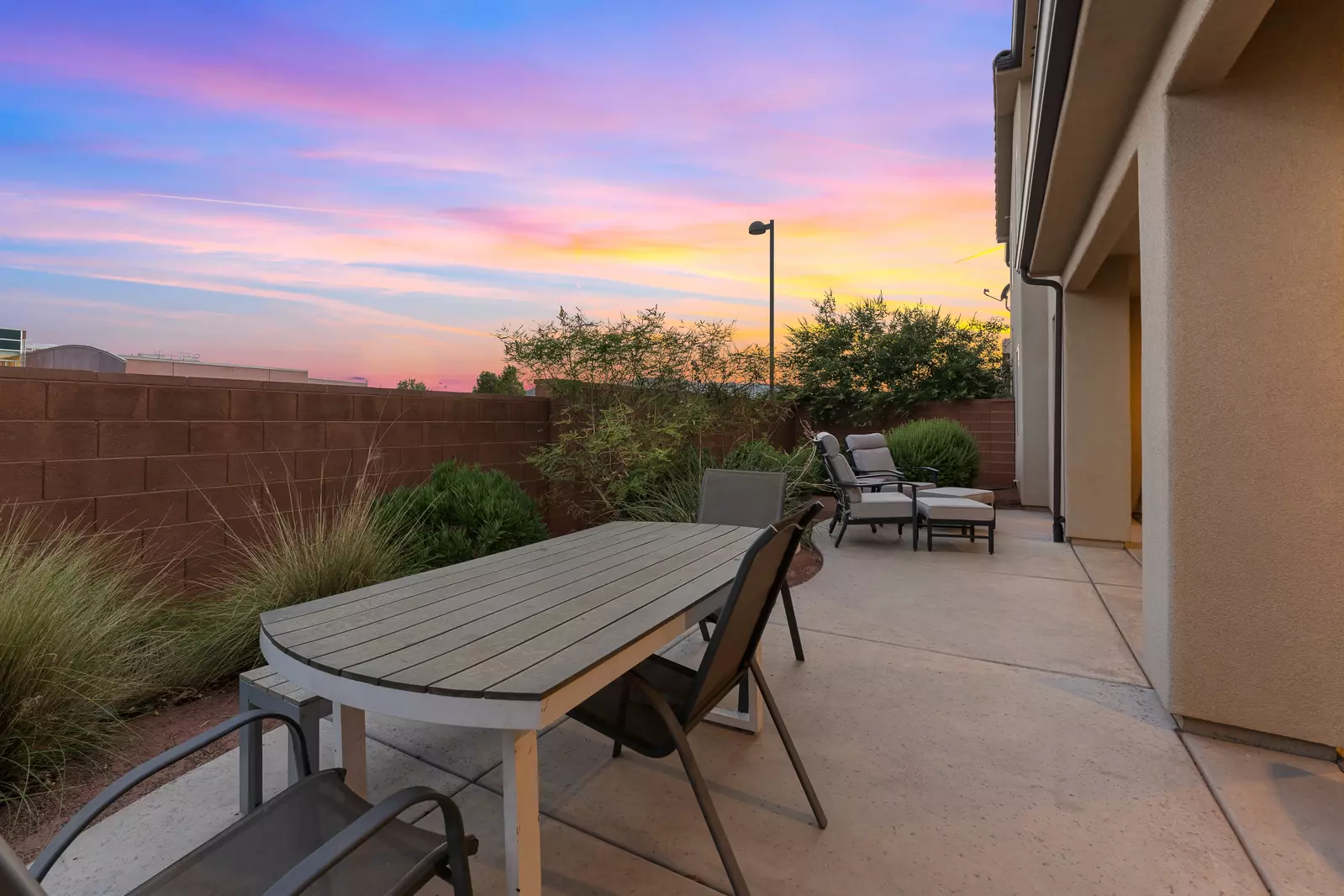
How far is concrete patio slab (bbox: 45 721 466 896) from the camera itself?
5.45 feet

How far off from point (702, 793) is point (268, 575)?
259cm

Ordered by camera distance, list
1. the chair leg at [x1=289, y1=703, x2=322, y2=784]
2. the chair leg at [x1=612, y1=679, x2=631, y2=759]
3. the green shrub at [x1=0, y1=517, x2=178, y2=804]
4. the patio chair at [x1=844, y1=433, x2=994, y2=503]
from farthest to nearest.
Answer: the patio chair at [x1=844, y1=433, x2=994, y2=503] → the green shrub at [x1=0, y1=517, x2=178, y2=804] → the chair leg at [x1=612, y1=679, x2=631, y2=759] → the chair leg at [x1=289, y1=703, x2=322, y2=784]

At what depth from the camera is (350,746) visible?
5.39 ft

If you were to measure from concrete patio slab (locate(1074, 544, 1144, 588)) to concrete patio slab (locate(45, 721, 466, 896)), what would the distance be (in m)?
→ 4.66

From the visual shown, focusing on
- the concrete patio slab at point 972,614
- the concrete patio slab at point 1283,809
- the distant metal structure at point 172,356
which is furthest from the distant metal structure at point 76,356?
the concrete patio slab at point 1283,809

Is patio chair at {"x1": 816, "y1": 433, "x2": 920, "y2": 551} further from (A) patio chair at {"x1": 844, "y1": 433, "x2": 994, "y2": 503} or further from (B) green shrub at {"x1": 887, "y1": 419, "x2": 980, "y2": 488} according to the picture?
(B) green shrub at {"x1": 887, "y1": 419, "x2": 980, "y2": 488}

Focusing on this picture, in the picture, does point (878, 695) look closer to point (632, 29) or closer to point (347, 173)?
point (632, 29)

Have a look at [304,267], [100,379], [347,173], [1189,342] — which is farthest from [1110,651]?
[304,267]

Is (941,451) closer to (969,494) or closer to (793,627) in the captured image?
(969,494)

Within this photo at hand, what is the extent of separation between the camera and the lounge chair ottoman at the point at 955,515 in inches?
218

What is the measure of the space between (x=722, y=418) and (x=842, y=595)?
355 centimetres

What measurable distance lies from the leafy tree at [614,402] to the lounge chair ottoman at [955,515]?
91.6 inches

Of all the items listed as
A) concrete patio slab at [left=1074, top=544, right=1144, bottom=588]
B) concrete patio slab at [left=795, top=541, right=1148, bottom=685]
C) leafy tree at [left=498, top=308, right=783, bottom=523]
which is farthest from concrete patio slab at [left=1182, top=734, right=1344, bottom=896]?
leafy tree at [left=498, top=308, right=783, bottom=523]

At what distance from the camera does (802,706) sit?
270 centimetres
